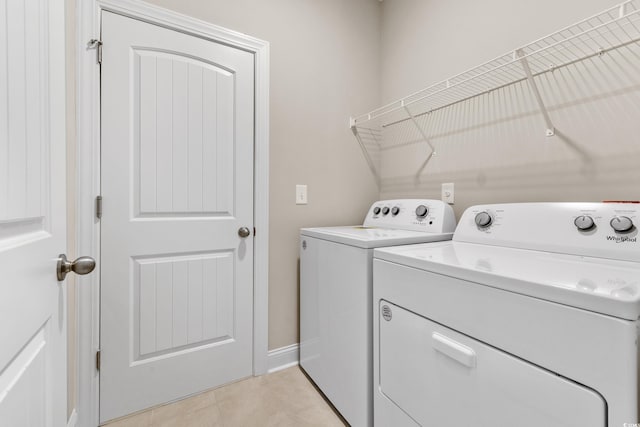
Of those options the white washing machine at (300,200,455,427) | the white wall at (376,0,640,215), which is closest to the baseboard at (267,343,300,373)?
the white washing machine at (300,200,455,427)

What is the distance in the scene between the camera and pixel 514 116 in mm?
1337

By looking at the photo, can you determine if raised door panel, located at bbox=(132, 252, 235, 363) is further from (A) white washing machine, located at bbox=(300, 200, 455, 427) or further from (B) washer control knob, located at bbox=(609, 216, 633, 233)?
(B) washer control knob, located at bbox=(609, 216, 633, 233)

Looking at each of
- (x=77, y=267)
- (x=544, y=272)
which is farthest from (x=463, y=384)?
(x=77, y=267)

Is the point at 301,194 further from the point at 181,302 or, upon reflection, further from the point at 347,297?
the point at 181,302

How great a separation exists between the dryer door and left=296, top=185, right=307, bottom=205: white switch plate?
0.92 metres

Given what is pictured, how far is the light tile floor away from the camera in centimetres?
132

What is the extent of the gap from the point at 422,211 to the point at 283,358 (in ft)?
4.11

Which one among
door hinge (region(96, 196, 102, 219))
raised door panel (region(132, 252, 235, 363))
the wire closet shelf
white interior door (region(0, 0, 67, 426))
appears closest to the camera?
white interior door (region(0, 0, 67, 426))

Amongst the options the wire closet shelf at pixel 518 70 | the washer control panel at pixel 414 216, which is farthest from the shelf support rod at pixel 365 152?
the washer control panel at pixel 414 216

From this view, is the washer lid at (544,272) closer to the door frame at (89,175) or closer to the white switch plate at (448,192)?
the white switch plate at (448,192)

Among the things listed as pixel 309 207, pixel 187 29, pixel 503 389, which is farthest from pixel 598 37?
pixel 187 29

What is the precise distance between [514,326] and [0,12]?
113 centimetres

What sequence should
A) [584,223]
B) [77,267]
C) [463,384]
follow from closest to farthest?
[77,267] < [463,384] < [584,223]

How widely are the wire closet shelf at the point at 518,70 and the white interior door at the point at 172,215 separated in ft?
3.18
